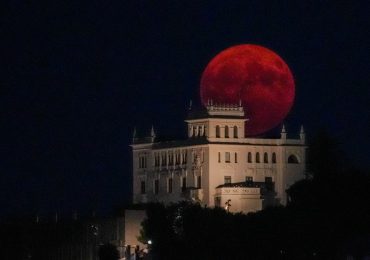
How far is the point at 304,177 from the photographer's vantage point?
190125 mm

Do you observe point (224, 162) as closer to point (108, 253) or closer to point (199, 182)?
point (199, 182)

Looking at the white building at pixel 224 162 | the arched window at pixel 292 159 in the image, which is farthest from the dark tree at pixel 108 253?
the arched window at pixel 292 159

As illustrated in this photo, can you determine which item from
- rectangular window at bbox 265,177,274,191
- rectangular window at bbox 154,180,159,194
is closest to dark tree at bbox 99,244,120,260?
rectangular window at bbox 265,177,274,191

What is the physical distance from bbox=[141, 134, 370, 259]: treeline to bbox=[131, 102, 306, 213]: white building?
39.9 feet

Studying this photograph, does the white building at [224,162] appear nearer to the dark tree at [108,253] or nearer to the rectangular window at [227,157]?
the rectangular window at [227,157]

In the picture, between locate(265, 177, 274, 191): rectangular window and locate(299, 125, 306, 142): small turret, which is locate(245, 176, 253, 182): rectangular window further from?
locate(299, 125, 306, 142): small turret

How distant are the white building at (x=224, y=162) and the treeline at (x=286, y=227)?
1216 centimetres

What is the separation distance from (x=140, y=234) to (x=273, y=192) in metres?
11.9

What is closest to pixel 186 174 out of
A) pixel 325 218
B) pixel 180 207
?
pixel 180 207

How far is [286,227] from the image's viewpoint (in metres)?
153

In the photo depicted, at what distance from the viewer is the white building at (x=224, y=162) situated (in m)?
189

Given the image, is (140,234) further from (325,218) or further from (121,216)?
(325,218)

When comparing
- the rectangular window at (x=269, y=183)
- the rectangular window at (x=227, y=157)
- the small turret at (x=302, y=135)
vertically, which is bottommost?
the rectangular window at (x=269, y=183)

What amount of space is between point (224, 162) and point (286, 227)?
37457 millimetres
